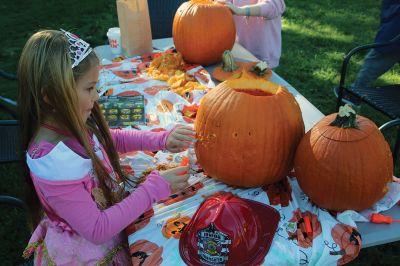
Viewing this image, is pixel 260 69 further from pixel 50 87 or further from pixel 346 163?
pixel 50 87

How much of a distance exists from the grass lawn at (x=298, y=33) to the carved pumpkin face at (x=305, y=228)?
180 centimetres

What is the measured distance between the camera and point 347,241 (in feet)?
3.74

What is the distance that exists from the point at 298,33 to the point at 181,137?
3.67 m

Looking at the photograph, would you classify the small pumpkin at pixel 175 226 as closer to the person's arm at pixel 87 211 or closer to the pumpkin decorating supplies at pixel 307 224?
the person's arm at pixel 87 211

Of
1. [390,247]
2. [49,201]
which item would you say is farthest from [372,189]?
[390,247]

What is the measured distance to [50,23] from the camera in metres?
4.87

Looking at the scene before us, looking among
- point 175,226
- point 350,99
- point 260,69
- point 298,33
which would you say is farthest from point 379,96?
point 298,33

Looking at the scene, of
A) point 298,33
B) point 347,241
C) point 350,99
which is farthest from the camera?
point 298,33

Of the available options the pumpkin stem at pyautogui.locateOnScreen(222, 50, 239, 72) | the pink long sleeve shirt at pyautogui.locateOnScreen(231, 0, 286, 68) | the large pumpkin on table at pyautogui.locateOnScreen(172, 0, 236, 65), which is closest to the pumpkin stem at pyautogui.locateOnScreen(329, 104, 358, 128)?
the pumpkin stem at pyautogui.locateOnScreen(222, 50, 239, 72)

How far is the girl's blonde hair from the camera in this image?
101 centimetres

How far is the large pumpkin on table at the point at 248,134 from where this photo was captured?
1271 millimetres

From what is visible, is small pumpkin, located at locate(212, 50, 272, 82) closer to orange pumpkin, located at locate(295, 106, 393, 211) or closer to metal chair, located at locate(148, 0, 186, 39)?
orange pumpkin, located at locate(295, 106, 393, 211)

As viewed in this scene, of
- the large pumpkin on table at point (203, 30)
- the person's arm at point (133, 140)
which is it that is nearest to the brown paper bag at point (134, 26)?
the large pumpkin on table at point (203, 30)

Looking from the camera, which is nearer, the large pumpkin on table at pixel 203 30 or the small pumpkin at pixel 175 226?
the small pumpkin at pixel 175 226
